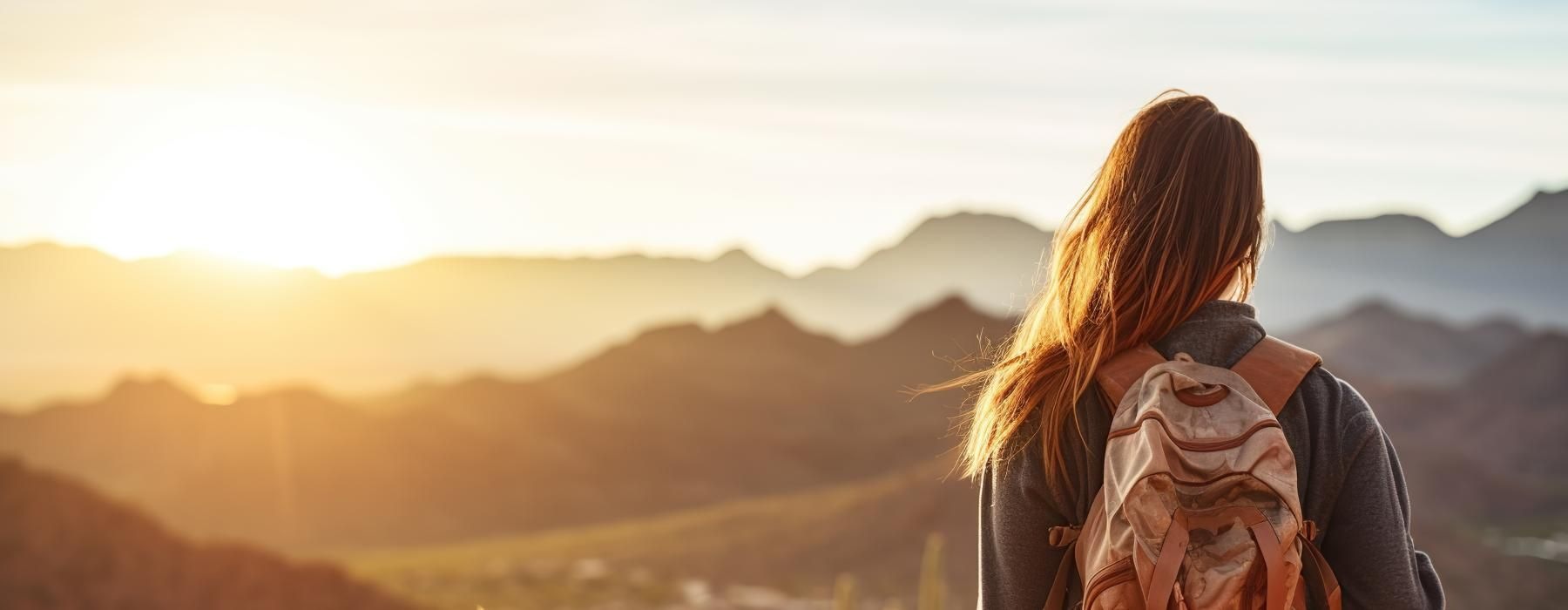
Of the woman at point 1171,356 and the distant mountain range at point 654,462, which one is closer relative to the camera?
the woman at point 1171,356

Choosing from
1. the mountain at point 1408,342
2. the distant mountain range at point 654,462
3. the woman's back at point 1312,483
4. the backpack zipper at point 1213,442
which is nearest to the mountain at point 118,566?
the distant mountain range at point 654,462

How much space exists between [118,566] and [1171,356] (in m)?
19.3

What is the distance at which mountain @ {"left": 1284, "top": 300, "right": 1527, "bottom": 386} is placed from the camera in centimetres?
10031

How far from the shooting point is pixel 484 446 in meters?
58.5

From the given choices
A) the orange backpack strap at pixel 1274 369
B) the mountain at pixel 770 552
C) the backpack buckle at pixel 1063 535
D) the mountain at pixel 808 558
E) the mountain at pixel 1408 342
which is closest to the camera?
the orange backpack strap at pixel 1274 369

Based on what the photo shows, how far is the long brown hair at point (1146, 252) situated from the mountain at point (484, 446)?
4228 cm

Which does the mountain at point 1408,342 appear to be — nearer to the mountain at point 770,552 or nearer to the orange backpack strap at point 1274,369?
the mountain at point 770,552

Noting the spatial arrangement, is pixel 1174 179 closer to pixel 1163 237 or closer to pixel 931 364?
pixel 1163 237

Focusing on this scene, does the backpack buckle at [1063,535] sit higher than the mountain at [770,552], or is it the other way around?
the backpack buckle at [1063,535]

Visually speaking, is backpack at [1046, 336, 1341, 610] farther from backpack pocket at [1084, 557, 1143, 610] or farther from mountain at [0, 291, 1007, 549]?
mountain at [0, 291, 1007, 549]

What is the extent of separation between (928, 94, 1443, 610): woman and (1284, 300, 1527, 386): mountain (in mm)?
103022

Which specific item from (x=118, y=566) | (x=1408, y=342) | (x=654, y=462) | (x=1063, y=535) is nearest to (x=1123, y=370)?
(x=1063, y=535)

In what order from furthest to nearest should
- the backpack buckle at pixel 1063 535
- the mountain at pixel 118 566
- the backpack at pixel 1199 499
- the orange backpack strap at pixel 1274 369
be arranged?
1. the mountain at pixel 118 566
2. the backpack buckle at pixel 1063 535
3. the orange backpack strap at pixel 1274 369
4. the backpack at pixel 1199 499

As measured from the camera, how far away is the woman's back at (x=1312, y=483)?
241 centimetres
